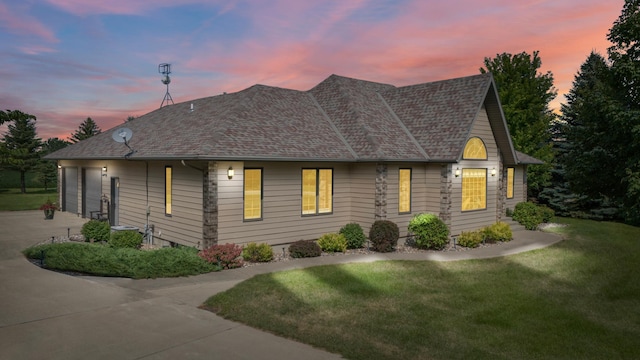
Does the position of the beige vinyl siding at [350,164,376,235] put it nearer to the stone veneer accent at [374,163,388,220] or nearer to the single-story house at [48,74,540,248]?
the single-story house at [48,74,540,248]

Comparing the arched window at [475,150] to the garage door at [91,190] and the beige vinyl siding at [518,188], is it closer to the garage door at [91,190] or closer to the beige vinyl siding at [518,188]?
the beige vinyl siding at [518,188]

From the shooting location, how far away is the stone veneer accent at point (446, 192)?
18.5 meters

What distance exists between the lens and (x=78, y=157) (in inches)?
918

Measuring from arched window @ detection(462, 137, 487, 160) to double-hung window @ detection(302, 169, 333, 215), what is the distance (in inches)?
241

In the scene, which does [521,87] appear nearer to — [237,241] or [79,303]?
[237,241]

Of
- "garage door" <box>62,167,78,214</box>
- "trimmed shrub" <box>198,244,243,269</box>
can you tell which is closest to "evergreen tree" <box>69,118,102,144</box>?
"garage door" <box>62,167,78,214</box>

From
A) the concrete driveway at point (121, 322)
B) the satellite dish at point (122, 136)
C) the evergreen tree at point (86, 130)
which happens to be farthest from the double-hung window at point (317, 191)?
the evergreen tree at point (86, 130)

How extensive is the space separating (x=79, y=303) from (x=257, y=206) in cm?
700

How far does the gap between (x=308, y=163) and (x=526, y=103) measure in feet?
71.3

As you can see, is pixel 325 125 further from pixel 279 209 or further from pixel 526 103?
pixel 526 103

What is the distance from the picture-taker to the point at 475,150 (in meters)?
20.0

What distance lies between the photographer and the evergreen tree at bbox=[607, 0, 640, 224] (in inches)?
561

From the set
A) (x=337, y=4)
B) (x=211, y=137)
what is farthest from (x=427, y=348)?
(x=337, y=4)

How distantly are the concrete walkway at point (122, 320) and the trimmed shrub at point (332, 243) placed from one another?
6.68 feet
